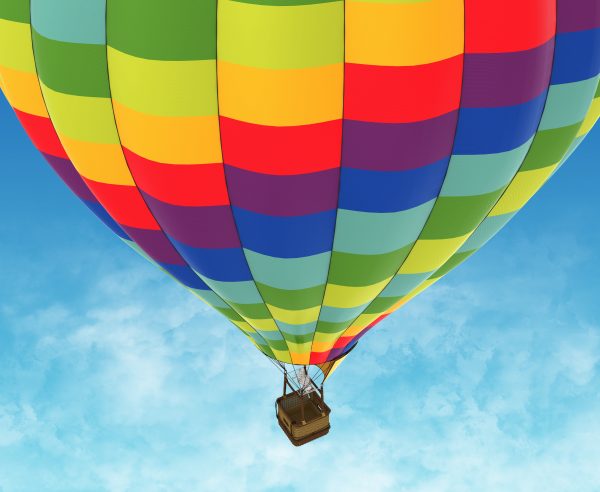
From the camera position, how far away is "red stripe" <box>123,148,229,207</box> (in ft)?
19.7

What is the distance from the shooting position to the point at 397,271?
287 inches

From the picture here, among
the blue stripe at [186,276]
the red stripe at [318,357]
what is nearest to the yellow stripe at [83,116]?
the blue stripe at [186,276]

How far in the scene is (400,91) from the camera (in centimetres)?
548

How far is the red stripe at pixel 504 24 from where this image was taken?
17.8ft

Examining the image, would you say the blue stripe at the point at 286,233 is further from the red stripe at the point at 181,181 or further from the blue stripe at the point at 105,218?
the blue stripe at the point at 105,218

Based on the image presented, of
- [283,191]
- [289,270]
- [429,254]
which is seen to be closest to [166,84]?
[283,191]

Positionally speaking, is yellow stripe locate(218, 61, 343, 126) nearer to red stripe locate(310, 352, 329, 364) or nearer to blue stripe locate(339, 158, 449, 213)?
blue stripe locate(339, 158, 449, 213)

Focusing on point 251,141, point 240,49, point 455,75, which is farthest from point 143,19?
point 455,75

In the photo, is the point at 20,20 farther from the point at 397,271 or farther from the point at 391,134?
the point at 397,271

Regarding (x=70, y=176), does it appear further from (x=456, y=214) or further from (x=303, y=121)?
(x=456, y=214)

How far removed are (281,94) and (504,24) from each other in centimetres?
151

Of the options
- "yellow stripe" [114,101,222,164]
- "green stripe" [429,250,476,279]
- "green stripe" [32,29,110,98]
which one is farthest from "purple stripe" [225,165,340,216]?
"green stripe" [429,250,476,279]

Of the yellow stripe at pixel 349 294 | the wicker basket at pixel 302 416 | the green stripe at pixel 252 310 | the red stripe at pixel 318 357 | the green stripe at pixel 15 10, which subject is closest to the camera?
the green stripe at pixel 15 10

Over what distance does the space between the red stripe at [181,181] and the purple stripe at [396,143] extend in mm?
938
